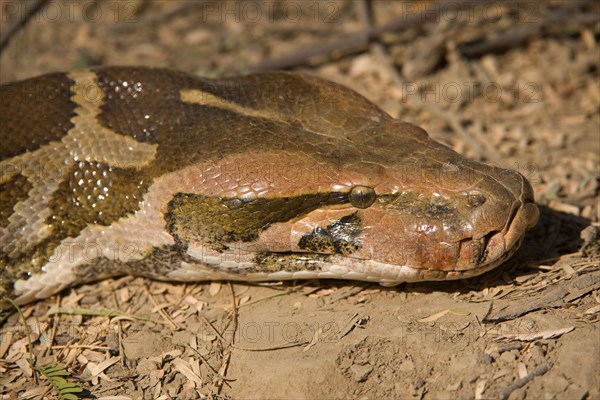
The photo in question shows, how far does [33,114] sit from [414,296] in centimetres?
313

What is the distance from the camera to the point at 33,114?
16.5 ft

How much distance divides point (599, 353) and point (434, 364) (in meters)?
0.95

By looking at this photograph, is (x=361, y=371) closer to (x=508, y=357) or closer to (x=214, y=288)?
(x=508, y=357)

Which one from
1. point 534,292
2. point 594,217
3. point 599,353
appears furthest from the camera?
point 594,217

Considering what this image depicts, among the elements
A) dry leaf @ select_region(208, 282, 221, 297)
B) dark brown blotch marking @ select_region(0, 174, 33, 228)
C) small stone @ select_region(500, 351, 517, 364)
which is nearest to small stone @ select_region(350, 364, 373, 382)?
small stone @ select_region(500, 351, 517, 364)

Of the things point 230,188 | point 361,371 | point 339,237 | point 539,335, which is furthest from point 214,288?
point 539,335

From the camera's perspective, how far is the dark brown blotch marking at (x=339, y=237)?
4.32 metres

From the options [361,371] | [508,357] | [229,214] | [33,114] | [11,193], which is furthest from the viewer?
[33,114]

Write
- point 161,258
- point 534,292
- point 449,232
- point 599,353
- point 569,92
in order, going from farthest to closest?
point 569,92, point 161,258, point 534,292, point 449,232, point 599,353

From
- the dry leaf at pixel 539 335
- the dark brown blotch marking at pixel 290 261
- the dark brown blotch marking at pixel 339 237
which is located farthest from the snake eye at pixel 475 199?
the dark brown blotch marking at pixel 290 261

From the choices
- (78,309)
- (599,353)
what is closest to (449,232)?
(599,353)

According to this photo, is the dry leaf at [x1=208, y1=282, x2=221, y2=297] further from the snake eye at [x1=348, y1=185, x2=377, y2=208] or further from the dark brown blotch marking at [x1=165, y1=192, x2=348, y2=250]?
the snake eye at [x1=348, y1=185, x2=377, y2=208]

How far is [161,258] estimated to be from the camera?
15.7 ft

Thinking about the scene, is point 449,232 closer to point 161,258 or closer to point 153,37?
point 161,258
